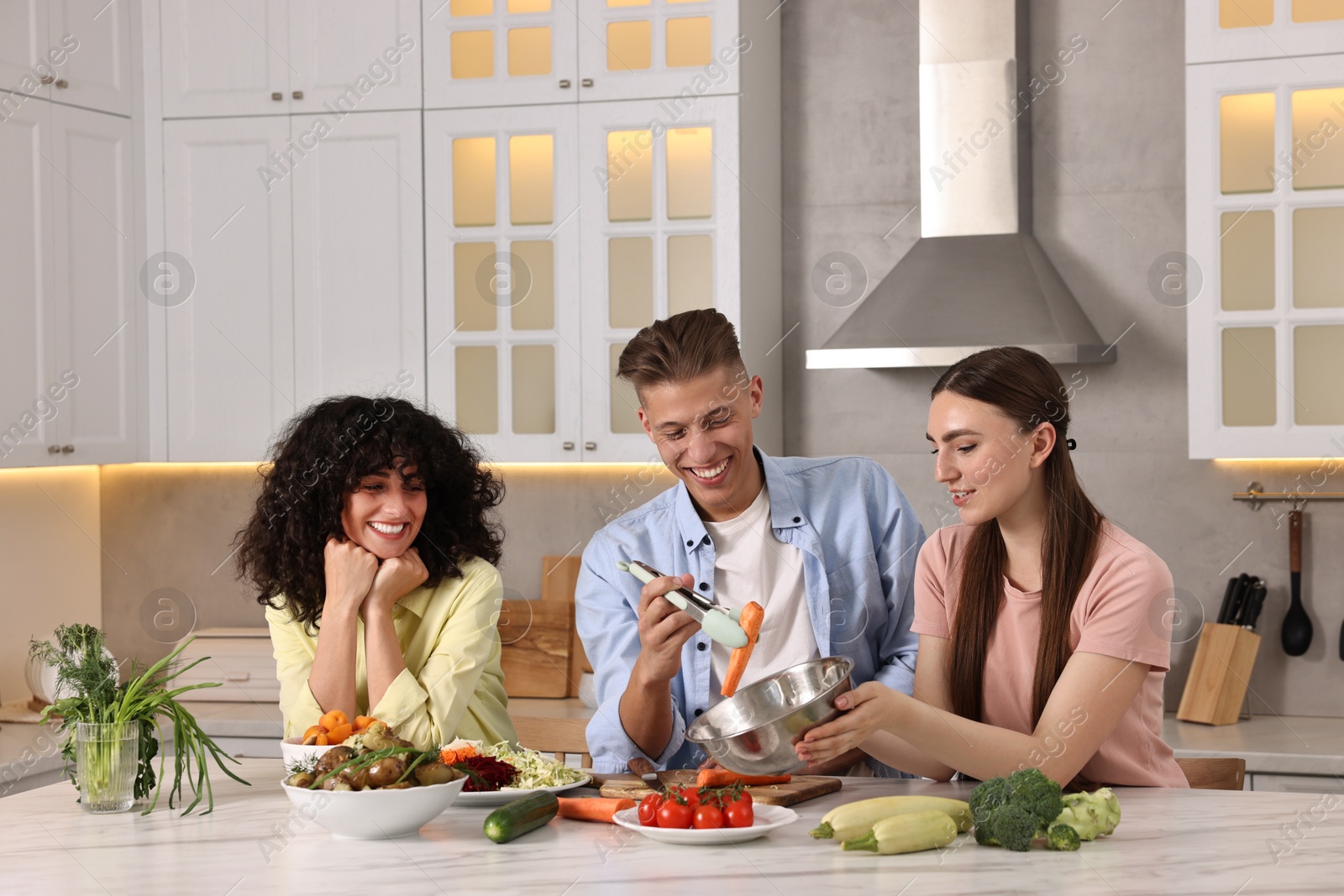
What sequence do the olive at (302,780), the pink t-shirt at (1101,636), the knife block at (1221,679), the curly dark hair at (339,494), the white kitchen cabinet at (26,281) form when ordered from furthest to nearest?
the white kitchen cabinet at (26,281) → the knife block at (1221,679) → the curly dark hair at (339,494) → the pink t-shirt at (1101,636) → the olive at (302,780)

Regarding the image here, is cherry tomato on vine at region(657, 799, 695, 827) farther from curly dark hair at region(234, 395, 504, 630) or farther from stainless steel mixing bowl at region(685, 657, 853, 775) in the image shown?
curly dark hair at region(234, 395, 504, 630)

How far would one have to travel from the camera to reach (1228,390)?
3252 mm

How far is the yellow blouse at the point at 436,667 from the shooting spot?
2154mm

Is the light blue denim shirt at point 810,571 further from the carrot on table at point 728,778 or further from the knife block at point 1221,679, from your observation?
the knife block at point 1221,679

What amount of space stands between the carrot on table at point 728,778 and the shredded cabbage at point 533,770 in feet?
0.62

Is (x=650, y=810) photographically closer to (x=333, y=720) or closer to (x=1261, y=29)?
(x=333, y=720)

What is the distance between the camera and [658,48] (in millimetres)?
3564

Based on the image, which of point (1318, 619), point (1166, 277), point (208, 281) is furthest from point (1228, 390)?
point (208, 281)

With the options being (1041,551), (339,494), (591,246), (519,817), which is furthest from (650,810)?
(591,246)

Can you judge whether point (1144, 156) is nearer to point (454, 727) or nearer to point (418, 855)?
point (454, 727)

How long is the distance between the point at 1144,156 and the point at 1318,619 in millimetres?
1374

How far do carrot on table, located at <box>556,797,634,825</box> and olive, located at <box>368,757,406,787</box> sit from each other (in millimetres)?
244

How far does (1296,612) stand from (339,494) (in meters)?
2.60

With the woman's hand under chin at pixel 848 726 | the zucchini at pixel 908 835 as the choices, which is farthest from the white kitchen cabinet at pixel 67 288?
the zucchini at pixel 908 835
